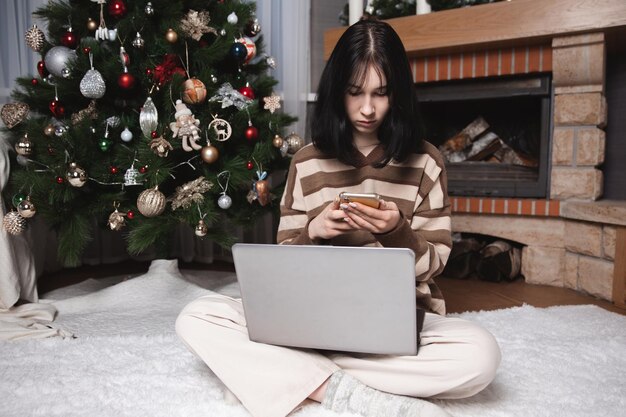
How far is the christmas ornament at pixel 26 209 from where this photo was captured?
149 centimetres

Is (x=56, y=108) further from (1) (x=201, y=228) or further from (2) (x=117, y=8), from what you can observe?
(1) (x=201, y=228)

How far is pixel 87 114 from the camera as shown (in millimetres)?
1613

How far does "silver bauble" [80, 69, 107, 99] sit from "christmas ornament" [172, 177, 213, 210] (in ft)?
1.16

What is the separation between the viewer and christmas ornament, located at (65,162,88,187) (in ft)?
4.87

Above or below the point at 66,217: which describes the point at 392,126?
above

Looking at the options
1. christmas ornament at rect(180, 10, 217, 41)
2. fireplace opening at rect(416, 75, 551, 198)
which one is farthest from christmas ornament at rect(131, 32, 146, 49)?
fireplace opening at rect(416, 75, 551, 198)

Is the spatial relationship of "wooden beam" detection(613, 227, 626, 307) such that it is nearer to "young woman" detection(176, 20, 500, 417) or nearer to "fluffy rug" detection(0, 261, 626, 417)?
"fluffy rug" detection(0, 261, 626, 417)

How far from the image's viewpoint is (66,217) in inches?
62.1

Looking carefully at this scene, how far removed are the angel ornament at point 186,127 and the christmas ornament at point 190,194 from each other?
0.10 m

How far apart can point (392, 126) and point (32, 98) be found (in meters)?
1.15

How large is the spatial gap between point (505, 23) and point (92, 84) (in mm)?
1388

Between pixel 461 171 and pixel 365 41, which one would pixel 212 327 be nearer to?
pixel 365 41

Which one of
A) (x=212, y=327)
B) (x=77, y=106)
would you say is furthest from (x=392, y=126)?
(x=77, y=106)

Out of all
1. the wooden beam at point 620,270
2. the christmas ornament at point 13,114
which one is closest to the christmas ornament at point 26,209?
the christmas ornament at point 13,114
